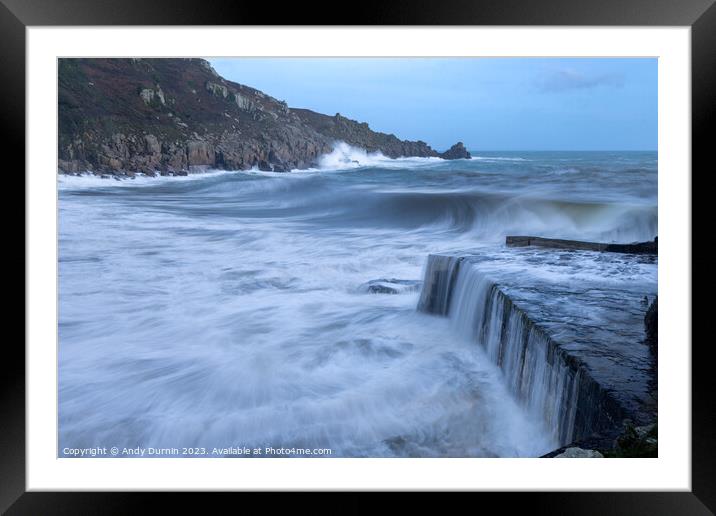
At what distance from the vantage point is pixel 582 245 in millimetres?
4035

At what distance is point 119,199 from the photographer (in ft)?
15.5

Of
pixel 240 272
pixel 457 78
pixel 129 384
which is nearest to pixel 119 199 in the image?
pixel 240 272

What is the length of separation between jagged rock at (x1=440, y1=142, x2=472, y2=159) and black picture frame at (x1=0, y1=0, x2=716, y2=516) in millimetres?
2943

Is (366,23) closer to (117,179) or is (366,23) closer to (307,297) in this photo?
(307,297)

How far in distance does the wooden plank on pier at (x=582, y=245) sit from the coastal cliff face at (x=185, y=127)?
2.63 ft

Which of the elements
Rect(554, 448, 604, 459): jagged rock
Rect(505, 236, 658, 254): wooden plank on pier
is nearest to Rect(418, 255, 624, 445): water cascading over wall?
Rect(554, 448, 604, 459): jagged rock

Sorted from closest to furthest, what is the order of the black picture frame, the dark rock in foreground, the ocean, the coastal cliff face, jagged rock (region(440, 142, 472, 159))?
the black picture frame
the ocean
the dark rock in foreground
the coastal cliff face
jagged rock (region(440, 142, 472, 159))

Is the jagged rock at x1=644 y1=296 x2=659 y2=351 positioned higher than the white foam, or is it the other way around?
the white foam

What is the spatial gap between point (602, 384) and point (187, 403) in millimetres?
1965

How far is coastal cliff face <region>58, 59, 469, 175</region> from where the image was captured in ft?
14.7

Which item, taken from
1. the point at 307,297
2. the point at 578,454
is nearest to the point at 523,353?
the point at 578,454

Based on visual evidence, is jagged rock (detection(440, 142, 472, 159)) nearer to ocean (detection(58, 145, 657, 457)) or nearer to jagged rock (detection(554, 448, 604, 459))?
ocean (detection(58, 145, 657, 457))

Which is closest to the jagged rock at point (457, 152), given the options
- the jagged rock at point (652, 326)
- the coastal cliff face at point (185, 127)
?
the coastal cliff face at point (185, 127)

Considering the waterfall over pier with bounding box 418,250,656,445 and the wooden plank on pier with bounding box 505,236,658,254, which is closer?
the waterfall over pier with bounding box 418,250,656,445
